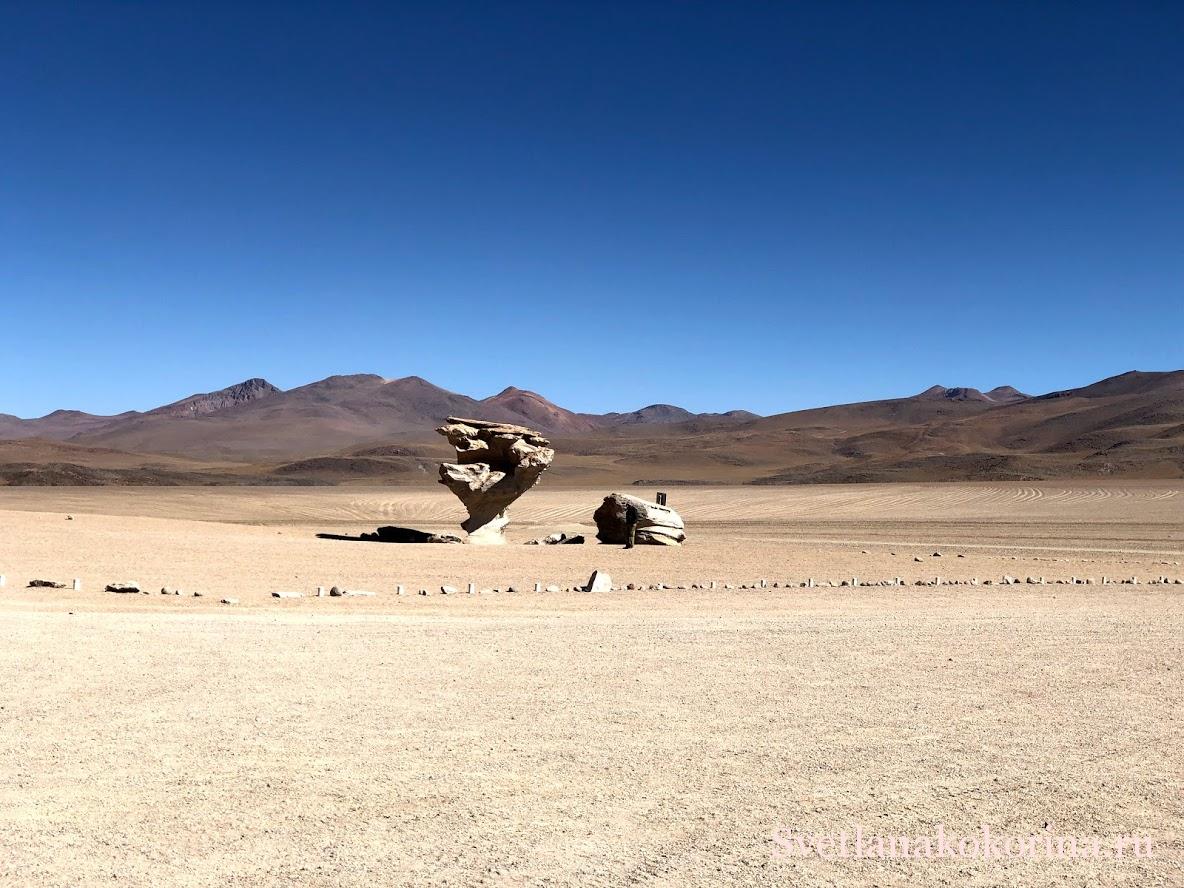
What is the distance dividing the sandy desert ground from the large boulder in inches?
370

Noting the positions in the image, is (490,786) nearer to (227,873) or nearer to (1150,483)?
(227,873)

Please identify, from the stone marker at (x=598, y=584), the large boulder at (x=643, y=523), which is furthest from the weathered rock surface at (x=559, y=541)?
the stone marker at (x=598, y=584)

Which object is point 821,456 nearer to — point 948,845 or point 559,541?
point 559,541

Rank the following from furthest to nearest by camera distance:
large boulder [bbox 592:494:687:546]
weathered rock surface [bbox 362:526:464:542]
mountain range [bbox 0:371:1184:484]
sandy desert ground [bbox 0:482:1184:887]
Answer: mountain range [bbox 0:371:1184:484] < large boulder [bbox 592:494:687:546] < weathered rock surface [bbox 362:526:464:542] < sandy desert ground [bbox 0:482:1184:887]

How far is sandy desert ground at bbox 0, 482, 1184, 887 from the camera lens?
4.48 meters

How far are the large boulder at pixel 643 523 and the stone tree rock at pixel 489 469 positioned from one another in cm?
216

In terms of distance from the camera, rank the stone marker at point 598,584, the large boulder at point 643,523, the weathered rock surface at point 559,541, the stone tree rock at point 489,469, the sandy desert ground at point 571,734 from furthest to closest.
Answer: the stone tree rock at point 489,469 < the weathered rock surface at point 559,541 < the large boulder at point 643,523 < the stone marker at point 598,584 < the sandy desert ground at point 571,734

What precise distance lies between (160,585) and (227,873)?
10295mm

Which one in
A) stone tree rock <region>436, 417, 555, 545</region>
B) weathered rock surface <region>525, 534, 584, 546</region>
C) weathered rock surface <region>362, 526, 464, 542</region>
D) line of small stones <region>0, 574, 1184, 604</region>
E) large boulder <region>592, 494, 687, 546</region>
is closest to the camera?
line of small stones <region>0, 574, 1184, 604</region>

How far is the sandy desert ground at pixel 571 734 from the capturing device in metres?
4.48

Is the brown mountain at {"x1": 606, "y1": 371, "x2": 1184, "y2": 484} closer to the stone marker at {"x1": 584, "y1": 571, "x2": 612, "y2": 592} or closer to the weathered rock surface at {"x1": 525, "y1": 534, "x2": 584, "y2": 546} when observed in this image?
the weathered rock surface at {"x1": 525, "y1": 534, "x2": 584, "y2": 546}

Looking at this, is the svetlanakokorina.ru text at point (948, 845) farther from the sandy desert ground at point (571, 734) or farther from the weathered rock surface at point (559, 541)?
the weathered rock surface at point (559, 541)

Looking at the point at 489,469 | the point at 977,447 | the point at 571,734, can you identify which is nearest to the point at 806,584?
the point at 571,734

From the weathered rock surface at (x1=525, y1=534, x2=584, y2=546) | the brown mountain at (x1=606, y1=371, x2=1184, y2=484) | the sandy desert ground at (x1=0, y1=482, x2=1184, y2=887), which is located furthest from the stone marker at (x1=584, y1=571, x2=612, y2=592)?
the brown mountain at (x1=606, y1=371, x2=1184, y2=484)
